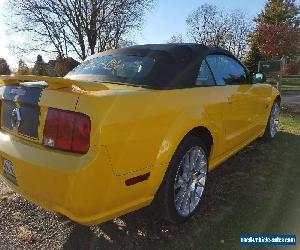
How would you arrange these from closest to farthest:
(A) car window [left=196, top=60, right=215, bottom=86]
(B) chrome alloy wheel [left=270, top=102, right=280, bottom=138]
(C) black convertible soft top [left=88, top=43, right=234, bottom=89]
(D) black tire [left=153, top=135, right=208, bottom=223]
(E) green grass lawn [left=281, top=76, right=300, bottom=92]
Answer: (D) black tire [left=153, top=135, right=208, bottom=223] → (C) black convertible soft top [left=88, top=43, right=234, bottom=89] → (A) car window [left=196, top=60, right=215, bottom=86] → (B) chrome alloy wheel [left=270, top=102, right=280, bottom=138] → (E) green grass lawn [left=281, top=76, right=300, bottom=92]

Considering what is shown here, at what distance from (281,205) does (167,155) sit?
1.40 m

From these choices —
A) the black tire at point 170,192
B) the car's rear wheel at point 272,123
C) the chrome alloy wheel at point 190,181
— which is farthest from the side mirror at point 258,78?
the black tire at point 170,192

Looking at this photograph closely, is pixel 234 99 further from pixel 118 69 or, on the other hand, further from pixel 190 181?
pixel 118 69

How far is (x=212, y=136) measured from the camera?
3412 millimetres

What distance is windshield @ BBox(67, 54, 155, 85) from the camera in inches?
125

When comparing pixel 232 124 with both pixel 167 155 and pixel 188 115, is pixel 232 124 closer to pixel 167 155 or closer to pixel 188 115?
pixel 188 115

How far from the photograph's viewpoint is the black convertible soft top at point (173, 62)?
9.87 ft

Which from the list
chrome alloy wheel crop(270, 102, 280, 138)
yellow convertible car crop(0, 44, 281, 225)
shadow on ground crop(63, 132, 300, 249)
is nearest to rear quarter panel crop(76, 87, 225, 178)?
yellow convertible car crop(0, 44, 281, 225)

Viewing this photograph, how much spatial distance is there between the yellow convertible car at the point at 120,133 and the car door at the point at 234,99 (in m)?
0.03

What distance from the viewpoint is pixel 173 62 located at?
3219 millimetres

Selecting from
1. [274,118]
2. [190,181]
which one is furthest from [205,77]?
[274,118]

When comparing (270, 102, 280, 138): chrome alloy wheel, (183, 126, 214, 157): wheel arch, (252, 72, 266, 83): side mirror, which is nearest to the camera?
(183, 126, 214, 157): wheel arch

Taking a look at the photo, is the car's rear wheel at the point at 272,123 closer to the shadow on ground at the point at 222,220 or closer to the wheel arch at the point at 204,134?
the shadow on ground at the point at 222,220

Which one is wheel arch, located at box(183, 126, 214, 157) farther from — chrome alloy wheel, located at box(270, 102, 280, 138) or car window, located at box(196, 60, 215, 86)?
chrome alloy wheel, located at box(270, 102, 280, 138)
